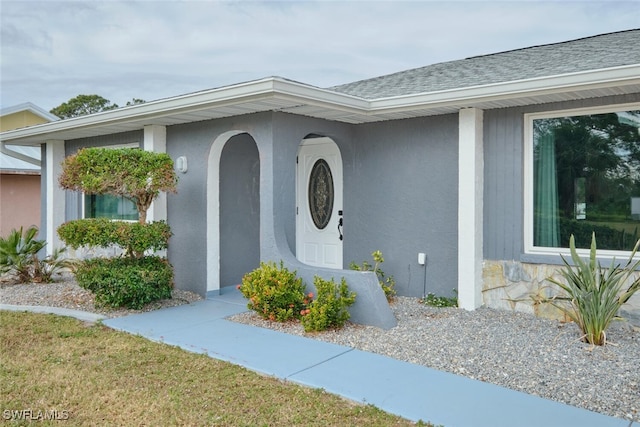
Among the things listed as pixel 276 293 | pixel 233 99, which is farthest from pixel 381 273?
pixel 233 99

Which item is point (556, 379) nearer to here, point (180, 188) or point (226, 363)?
point (226, 363)

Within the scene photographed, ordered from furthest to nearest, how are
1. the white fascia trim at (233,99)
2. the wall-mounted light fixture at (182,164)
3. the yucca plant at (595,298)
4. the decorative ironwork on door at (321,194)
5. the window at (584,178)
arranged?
1. the decorative ironwork on door at (321,194)
2. the wall-mounted light fixture at (182,164)
3. the window at (584,178)
4. the white fascia trim at (233,99)
5. the yucca plant at (595,298)

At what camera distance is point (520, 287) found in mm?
6293

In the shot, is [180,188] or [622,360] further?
[180,188]

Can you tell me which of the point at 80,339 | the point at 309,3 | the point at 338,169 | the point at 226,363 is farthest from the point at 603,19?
the point at 80,339

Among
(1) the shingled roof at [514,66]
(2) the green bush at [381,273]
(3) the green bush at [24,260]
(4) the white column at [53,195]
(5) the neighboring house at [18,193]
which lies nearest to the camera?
(1) the shingled roof at [514,66]

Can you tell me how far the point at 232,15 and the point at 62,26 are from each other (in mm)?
3752

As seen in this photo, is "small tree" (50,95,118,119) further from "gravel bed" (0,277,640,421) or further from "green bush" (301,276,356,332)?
"green bush" (301,276,356,332)

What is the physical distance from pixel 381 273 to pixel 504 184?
221cm

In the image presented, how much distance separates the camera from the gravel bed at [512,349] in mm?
3961

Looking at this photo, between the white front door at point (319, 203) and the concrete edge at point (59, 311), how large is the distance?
11.6 feet

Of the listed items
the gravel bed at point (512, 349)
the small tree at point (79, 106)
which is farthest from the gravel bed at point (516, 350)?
the small tree at point (79, 106)

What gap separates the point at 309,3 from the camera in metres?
11.5

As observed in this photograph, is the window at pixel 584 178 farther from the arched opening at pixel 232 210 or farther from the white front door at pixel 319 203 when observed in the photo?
the arched opening at pixel 232 210
